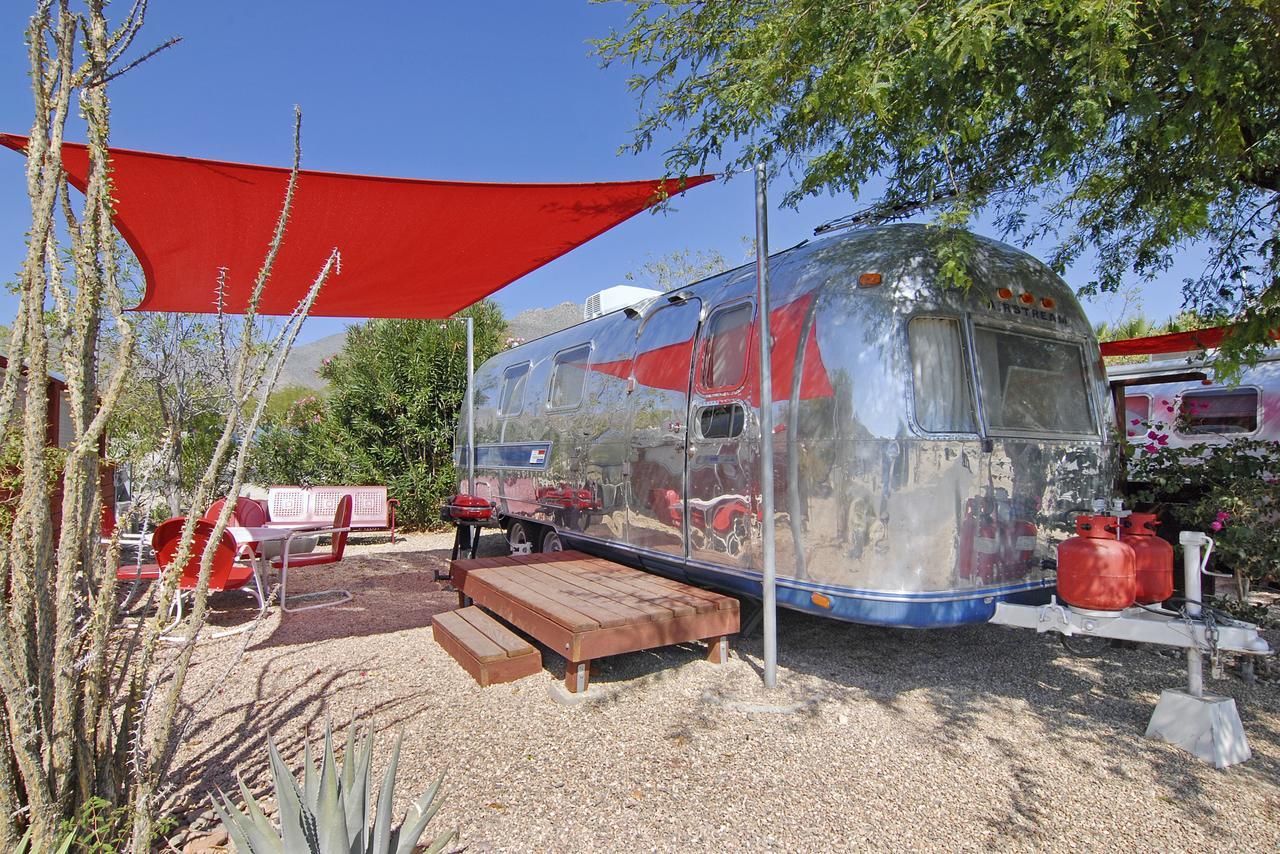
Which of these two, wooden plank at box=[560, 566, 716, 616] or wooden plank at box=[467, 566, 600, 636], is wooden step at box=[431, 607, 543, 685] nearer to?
wooden plank at box=[467, 566, 600, 636]

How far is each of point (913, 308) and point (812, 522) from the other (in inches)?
46.9

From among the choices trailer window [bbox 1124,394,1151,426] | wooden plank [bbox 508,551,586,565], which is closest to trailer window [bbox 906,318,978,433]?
wooden plank [bbox 508,551,586,565]

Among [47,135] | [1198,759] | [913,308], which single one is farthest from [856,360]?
[47,135]

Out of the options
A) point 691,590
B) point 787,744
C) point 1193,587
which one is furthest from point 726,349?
point 1193,587

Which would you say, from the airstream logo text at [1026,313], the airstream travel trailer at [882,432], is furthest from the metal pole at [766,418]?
the airstream logo text at [1026,313]

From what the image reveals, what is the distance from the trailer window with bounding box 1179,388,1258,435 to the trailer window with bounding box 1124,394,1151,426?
30.3 inches

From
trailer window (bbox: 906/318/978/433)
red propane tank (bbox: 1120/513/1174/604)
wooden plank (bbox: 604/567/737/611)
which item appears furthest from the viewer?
wooden plank (bbox: 604/567/737/611)

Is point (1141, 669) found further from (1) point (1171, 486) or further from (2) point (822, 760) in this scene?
(2) point (822, 760)

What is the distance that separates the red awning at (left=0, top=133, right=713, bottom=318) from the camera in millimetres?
3744

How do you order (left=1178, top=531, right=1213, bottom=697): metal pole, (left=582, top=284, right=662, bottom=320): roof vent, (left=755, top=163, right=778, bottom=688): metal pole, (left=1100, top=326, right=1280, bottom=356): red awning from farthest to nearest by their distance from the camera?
(left=1100, top=326, right=1280, bottom=356): red awning → (left=582, top=284, right=662, bottom=320): roof vent → (left=755, top=163, right=778, bottom=688): metal pole → (left=1178, top=531, right=1213, bottom=697): metal pole

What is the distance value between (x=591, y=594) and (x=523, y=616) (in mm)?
432

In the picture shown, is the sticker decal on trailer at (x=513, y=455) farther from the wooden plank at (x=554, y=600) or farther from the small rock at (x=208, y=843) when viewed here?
the small rock at (x=208, y=843)

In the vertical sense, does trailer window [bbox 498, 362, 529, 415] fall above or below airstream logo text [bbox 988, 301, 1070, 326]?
below

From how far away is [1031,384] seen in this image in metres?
4.07
